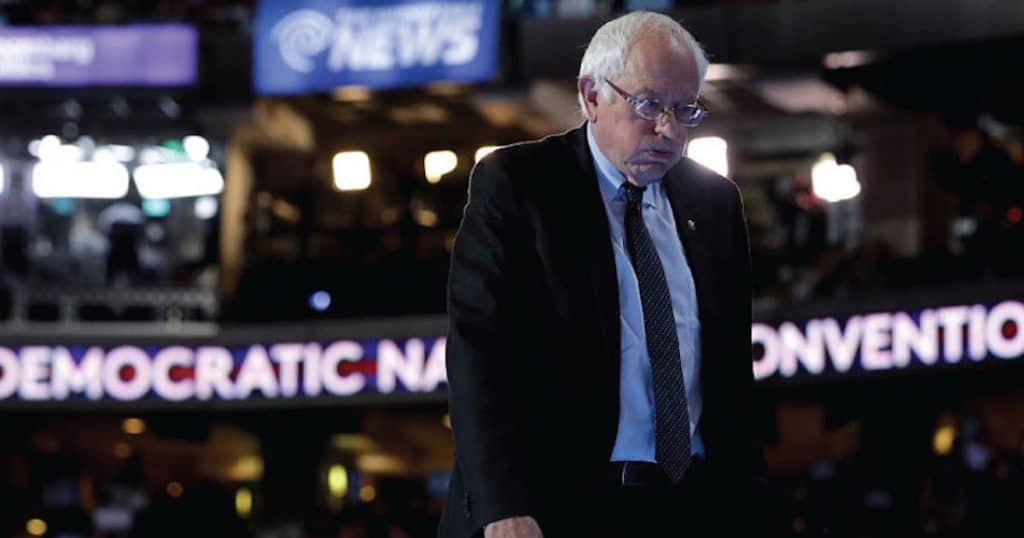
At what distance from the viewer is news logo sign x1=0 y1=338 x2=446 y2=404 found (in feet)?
58.2

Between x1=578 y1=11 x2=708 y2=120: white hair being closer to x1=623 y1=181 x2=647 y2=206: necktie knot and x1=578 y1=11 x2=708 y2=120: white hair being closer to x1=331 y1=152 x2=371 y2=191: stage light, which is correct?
x1=623 y1=181 x2=647 y2=206: necktie knot

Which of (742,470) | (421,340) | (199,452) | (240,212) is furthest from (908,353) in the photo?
(742,470)

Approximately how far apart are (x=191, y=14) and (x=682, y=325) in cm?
1714

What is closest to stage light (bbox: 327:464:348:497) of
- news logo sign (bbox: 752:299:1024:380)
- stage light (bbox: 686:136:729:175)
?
stage light (bbox: 686:136:729:175)

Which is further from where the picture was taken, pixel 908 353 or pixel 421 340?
pixel 421 340

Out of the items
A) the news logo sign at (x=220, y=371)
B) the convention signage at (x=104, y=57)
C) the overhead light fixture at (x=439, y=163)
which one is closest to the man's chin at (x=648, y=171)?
the news logo sign at (x=220, y=371)

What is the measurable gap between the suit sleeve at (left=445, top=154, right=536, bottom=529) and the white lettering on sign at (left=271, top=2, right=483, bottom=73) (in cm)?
1489

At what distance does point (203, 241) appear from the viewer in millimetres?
21203

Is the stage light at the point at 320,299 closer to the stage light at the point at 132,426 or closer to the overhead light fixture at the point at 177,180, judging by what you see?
the overhead light fixture at the point at 177,180

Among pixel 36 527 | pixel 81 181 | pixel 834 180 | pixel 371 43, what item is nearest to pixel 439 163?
pixel 371 43

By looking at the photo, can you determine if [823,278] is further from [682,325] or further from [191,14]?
[682,325]

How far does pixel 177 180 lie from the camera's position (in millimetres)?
21141

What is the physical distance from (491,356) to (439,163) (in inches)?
699

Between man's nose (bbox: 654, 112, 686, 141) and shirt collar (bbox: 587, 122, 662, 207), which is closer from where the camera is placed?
man's nose (bbox: 654, 112, 686, 141)
